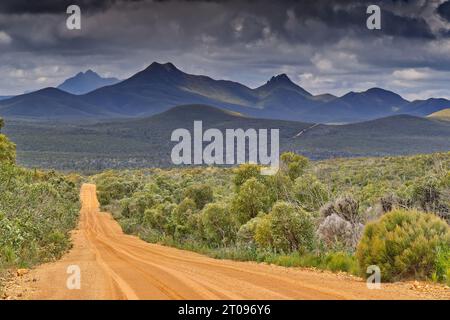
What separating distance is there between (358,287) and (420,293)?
4.52ft

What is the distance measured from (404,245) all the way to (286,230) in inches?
341

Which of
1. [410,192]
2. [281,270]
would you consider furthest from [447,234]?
[410,192]

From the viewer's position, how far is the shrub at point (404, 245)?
13547 mm

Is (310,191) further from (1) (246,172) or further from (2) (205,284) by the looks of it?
(2) (205,284)

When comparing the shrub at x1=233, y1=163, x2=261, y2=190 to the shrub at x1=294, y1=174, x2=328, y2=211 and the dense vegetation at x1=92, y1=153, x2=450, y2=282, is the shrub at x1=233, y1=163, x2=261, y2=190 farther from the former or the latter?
the shrub at x1=294, y1=174, x2=328, y2=211

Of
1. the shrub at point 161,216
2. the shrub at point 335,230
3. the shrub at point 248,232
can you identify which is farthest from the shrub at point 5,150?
the shrub at point 335,230

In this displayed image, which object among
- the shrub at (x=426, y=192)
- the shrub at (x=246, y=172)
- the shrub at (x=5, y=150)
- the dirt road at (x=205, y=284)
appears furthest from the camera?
the shrub at (x=5, y=150)

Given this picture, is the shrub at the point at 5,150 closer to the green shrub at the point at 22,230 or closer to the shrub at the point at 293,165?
the green shrub at the point at 22,230

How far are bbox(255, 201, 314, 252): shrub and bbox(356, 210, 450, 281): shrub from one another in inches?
274

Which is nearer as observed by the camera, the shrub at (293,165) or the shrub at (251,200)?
the shrub at (251,200)

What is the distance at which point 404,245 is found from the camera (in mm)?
13680

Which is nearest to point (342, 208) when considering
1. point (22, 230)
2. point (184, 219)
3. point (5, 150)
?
point (22, 230)

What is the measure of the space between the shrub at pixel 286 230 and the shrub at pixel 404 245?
6.95 meters
